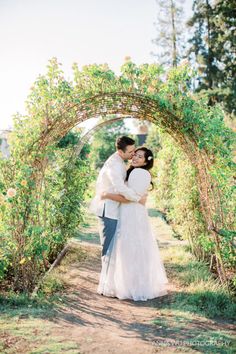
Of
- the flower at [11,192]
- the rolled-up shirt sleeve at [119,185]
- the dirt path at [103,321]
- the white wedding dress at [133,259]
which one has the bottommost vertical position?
the dirt path at [103,321]

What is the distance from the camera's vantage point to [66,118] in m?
5.16

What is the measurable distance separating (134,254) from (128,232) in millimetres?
280

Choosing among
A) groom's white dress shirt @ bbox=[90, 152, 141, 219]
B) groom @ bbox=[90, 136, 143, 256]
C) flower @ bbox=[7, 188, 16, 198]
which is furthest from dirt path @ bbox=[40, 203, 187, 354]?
flower @ bbox=[7, 188, 16, 198]

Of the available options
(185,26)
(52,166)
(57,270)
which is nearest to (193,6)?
(185,26)

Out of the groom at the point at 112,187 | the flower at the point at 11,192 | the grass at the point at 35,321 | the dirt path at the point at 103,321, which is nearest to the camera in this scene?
the grass at the point at 35,321

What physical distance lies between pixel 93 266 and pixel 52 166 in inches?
72.1

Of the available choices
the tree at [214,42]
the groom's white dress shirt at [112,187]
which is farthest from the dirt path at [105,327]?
the tree at [214,42]

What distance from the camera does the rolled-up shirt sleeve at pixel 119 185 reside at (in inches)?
198

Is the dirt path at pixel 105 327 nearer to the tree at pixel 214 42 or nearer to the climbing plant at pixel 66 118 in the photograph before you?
the climbing plant at pixel 66 118

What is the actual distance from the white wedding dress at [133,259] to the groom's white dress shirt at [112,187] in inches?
3.9

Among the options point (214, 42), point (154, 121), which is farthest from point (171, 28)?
point (154, 121)

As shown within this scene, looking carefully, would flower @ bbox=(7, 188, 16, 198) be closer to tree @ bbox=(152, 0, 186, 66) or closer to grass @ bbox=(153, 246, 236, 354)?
grass @ bbox=(153, 246, 236, 354)

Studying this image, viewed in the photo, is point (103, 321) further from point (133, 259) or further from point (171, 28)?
point (171, 28)

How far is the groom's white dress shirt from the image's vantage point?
16.6 feet
